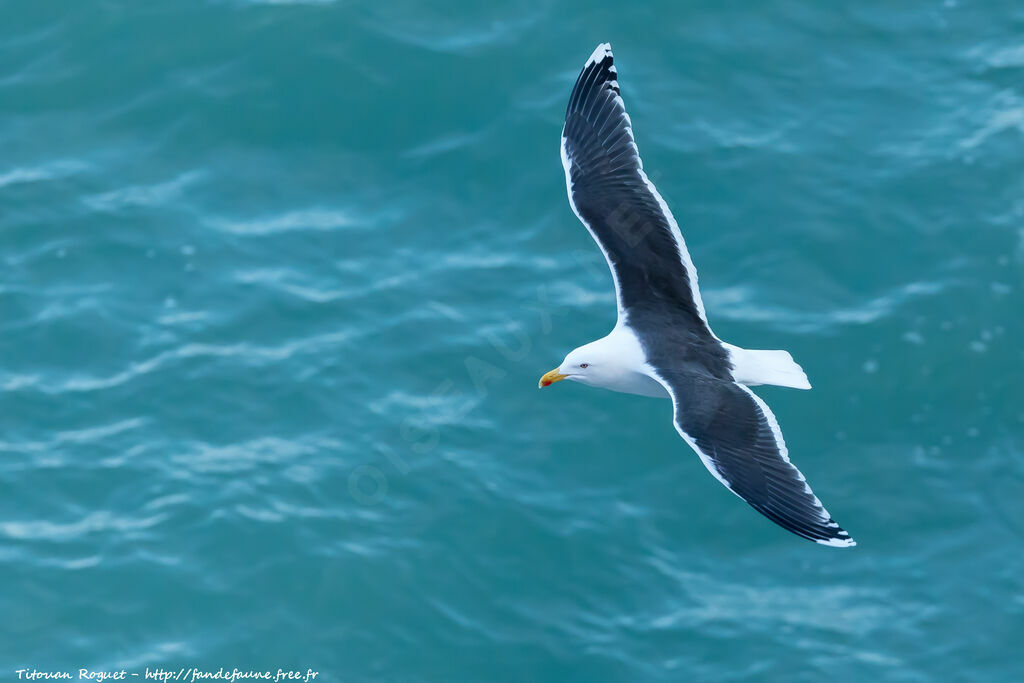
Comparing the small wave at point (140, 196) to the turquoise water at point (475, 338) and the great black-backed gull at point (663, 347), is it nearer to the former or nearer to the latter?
the turquoise water at point (475, 338)

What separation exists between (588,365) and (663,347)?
623 millimetres

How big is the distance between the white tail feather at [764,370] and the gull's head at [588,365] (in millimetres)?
956

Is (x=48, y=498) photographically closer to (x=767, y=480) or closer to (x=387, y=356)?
(x=387, y=356)

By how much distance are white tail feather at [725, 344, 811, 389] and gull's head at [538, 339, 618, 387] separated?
956 millimetres

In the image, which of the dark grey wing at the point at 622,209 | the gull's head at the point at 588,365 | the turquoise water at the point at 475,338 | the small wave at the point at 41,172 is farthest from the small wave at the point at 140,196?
the gull's head at the point at 588,365

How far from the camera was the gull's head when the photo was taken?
38.8 ft

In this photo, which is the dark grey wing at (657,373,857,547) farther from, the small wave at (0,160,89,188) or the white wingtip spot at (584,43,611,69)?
the small wave at (0,160,89,188)

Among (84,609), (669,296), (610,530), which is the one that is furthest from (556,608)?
(84,609)

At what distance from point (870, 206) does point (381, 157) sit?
5255 millimetres

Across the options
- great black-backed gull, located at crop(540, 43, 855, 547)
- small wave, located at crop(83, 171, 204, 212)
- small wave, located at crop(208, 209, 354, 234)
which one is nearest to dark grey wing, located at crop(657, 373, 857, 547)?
great black-backed gull, located at crop(540, 43, 855, 547)

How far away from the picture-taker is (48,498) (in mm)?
13695

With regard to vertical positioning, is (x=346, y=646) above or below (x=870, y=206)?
below

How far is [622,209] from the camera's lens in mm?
12461

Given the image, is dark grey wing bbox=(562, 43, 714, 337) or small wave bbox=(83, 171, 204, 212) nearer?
dark grey wing bbox=(562, 43, 714, 337)
